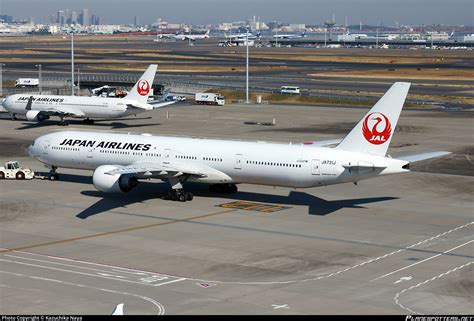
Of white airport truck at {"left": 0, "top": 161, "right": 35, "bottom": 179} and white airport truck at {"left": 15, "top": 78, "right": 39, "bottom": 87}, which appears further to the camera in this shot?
white airport truck at {"left": 15, "top": 78, "right": 39, "bottom": 87}

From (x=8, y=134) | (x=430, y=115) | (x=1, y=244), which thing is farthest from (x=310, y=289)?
(x=430, y=115)

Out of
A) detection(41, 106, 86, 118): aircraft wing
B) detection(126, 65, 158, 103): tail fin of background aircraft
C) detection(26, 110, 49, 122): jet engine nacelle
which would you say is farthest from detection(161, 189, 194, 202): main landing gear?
detection(26, 110, 49, 122): jet engine nacelle

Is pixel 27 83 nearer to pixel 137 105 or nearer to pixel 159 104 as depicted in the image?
pixel 159 104

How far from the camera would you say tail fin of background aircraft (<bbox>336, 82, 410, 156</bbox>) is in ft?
201

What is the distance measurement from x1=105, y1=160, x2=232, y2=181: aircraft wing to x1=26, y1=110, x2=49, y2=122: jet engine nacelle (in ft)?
191

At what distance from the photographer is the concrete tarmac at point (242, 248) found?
41281 millimetres

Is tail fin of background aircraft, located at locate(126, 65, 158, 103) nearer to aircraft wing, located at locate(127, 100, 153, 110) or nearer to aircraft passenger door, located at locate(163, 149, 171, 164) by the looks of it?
aircraft wing, located at locate(127, 100, 153, 110)

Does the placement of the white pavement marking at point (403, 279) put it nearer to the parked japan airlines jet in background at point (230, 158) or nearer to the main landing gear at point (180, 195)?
the parked japan airlines jet in background at point (230, 158)

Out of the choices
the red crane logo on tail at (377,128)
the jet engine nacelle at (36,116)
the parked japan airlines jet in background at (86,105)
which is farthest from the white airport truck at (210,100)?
the red crane logo on tail at (377,128)

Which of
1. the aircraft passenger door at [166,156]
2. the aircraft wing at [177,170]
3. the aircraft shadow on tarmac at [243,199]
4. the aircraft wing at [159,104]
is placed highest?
the aircraft passenger door at [166,156]

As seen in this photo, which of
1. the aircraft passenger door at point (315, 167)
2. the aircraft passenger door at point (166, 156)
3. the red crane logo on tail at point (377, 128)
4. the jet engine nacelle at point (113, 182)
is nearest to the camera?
the red crane logo on tail at point (377, 128)

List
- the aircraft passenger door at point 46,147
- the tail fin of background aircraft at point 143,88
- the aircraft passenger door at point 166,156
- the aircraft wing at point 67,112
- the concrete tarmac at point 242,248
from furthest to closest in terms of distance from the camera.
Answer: the aircraft wing at point 67,112, the tail fin of background aircraft at point 143,88, the aircraft passenger door at point 46,147, the aircraft passenger door at point 166,156, the concrete tarmac at point 242,248

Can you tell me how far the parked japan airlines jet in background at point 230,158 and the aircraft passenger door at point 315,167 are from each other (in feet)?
0.22

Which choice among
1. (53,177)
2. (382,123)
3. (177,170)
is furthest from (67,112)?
(382,123)
